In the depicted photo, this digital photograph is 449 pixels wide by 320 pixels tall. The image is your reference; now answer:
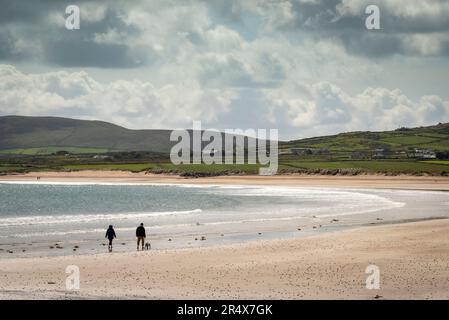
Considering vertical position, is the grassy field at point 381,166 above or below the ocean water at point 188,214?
above

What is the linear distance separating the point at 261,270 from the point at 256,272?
573mm

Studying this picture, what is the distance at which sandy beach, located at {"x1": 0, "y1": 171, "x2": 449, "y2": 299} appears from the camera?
25.3 m

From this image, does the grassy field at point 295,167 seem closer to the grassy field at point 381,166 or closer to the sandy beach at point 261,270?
the grassy field at point 381,166

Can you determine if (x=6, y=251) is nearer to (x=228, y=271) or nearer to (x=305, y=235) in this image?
(x=228, y=271)

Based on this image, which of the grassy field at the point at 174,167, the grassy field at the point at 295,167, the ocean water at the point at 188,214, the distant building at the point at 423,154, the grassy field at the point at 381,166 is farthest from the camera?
the distant building at the point at 423,154

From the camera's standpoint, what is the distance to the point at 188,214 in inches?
2564

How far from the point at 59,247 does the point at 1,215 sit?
28.7 meters

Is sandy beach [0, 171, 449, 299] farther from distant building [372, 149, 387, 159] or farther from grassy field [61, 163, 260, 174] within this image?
distant building [372, 149, 387, 159]

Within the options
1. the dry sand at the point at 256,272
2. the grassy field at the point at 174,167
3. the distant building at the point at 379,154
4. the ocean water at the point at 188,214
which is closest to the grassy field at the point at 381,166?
the grassy field at the point at 174,167

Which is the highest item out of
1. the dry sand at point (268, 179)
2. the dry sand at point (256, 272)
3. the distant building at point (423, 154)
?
the distant building at point (423, 154)

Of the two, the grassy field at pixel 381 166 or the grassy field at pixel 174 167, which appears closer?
the grassy field at pixel 381 166

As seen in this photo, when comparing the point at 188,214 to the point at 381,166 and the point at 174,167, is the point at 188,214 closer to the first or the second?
the point at 381,166

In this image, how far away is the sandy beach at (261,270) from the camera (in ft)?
82.9

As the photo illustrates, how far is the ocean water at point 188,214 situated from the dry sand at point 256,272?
743 centimetres
